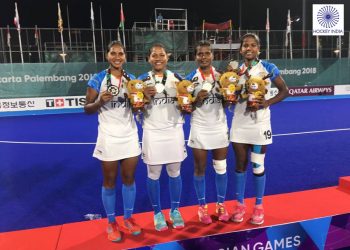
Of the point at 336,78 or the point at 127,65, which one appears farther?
the point at 336,78

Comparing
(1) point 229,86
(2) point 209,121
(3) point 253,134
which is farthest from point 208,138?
(1) point 229,86

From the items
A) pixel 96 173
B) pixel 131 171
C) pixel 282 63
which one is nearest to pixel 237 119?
pixel 131 171

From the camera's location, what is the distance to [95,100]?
122 inches

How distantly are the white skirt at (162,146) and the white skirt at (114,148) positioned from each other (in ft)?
0.53

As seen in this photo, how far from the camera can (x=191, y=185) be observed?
17.3 feet

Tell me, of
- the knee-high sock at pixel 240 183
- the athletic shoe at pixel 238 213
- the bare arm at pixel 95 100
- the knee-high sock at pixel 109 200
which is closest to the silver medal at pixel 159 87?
the bare arm at pixel 95 100

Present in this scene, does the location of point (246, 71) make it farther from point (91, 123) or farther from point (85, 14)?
point (85, 14)

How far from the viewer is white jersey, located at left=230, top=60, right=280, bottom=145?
3.29 metres

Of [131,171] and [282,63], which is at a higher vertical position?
[282,63]

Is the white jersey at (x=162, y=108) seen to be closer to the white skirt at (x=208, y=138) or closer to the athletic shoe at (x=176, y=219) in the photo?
the white skirt at (x=208, y=138)

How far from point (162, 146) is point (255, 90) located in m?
1.06

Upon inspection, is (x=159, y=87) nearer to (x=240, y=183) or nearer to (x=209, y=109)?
(x=209, y=109)

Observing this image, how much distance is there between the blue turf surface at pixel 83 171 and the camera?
4.48m

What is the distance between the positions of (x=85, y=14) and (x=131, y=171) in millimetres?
32635
